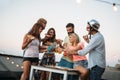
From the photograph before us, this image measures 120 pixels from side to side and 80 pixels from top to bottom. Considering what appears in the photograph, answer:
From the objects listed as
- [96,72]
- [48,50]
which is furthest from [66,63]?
[96,72]

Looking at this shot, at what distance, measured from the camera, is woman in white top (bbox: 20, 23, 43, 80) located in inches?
168

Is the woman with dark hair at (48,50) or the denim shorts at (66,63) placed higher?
the woman with dark hair at (48,50)

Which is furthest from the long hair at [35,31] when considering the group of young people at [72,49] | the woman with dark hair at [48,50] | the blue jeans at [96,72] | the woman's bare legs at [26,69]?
the blue jeans at [96,72]

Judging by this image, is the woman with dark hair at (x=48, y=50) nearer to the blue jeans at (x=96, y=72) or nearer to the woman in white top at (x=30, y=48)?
the woman in white top at (x=30, y=48)

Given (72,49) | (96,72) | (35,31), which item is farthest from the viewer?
(35,31)

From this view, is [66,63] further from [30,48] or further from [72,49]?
[30,48]

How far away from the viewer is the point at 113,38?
24.4ft

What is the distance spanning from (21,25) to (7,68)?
48.8 inches

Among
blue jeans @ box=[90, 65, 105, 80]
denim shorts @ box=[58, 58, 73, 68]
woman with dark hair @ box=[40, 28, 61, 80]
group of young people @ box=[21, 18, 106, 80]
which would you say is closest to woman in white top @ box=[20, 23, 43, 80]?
group of young people @ box=[21, 18, 106, 80]

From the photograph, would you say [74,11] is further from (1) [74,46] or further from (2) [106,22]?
(1) [74,46]

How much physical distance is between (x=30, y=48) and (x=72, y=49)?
0.72 m

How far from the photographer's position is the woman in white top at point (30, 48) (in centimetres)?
427

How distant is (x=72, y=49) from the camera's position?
4.12m

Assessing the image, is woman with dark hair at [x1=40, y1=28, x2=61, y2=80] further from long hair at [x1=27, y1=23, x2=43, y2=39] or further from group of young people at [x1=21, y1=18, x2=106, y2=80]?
long hair at [x1=27, y1=23, x2=43, y2=39]
